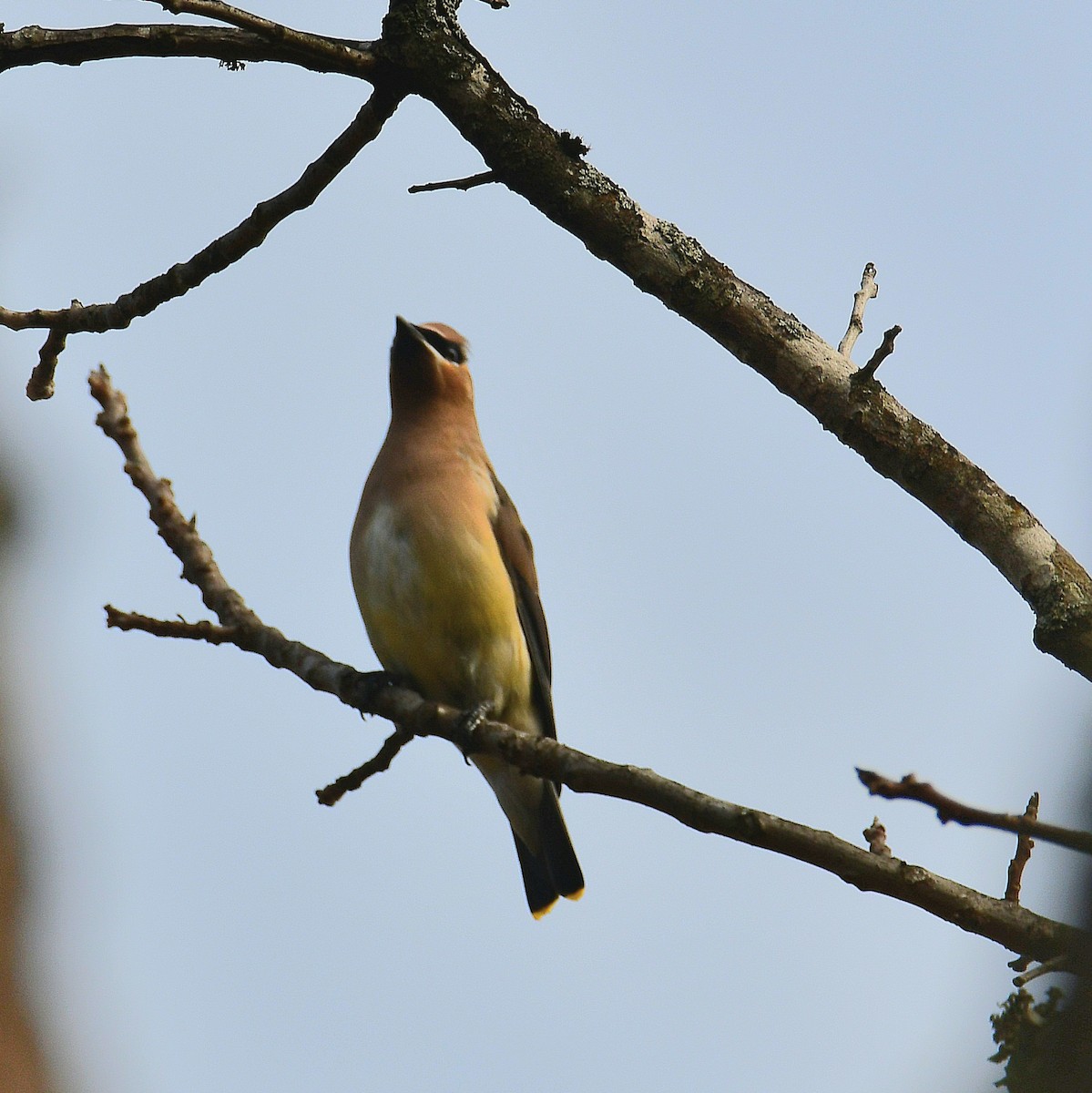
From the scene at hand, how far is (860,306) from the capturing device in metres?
4.29

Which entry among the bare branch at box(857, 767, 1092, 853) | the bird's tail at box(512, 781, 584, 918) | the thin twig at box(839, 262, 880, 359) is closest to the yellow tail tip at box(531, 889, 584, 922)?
the bird's tail at box(512, 781, 584, 918)

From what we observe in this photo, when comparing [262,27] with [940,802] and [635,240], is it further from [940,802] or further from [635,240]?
[940,802]

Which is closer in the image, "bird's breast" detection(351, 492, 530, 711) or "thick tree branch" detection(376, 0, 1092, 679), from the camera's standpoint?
"thick tree branch" detection(376, 0, 1092, 679)

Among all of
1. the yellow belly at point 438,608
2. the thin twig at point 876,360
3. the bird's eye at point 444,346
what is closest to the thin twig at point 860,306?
the thin twig at point 876,360

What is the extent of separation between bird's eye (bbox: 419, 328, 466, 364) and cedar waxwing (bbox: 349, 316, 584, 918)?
0.15m

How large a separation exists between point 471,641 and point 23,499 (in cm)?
330

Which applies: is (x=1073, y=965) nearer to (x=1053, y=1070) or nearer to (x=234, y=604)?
(x=1053, y=1070)

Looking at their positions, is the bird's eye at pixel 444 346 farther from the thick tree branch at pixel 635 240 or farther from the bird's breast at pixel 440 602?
the thick tree branch at pixel 635 240

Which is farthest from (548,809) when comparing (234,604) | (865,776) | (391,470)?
(865,776)

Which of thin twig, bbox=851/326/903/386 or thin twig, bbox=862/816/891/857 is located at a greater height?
thin twig, bbox=851/326/903/386

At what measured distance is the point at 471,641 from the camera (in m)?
5.60

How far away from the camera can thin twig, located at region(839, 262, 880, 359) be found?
13.3 ft

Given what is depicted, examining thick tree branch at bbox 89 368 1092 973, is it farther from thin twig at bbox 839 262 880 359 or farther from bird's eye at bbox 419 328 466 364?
bird's eye at bbox 419 328 466 364

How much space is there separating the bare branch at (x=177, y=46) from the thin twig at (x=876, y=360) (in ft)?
5.08
